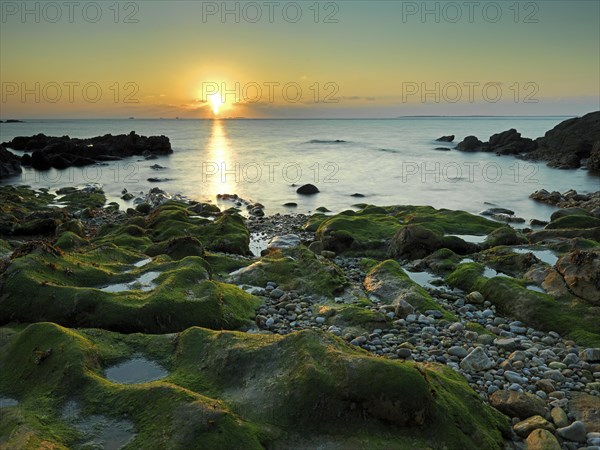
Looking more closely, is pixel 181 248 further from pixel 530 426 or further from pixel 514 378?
pixel 530 426

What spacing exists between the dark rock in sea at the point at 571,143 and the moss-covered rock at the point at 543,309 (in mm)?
59385

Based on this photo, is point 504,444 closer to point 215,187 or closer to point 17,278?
point 17,278

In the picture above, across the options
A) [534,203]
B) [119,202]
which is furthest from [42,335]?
[534,203]

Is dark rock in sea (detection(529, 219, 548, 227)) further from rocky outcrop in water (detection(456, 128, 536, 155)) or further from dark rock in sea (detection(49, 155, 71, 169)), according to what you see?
rocky outcrop in water (detection(456, 128, 536, 155))

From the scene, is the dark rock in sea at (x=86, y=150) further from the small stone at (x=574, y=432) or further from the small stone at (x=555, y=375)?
the small stone at (x=574, y=432)

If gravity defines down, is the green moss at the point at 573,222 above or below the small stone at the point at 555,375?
above

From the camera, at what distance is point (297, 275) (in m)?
16.0

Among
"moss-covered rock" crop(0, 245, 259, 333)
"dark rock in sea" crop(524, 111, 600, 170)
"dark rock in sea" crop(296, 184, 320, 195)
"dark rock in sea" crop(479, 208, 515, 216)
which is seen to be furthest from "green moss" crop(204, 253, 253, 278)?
"dark rock in sea" crop(524, 111, 600, 170)

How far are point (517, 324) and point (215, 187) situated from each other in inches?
1746

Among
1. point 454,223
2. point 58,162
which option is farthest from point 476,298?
point 58,162

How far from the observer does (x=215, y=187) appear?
53.6m

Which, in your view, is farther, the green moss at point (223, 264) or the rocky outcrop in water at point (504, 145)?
the rocky outcrop in water at point (504, 145)

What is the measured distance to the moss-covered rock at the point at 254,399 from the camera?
20.4 ft

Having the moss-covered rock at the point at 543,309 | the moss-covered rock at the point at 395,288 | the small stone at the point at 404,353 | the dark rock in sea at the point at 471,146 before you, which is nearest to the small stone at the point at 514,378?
the small stone at the point at 404,353
